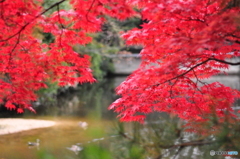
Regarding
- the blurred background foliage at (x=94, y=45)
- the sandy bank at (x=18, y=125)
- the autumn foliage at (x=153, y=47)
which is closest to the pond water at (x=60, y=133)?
the sandy bank at (x=18, y=125)

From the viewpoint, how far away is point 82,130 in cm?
739

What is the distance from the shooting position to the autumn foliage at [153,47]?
2.64m

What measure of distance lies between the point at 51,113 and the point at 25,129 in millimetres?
2697

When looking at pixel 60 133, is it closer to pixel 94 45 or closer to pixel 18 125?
pixel 18 125

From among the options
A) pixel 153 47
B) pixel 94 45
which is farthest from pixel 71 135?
pixel 94 45

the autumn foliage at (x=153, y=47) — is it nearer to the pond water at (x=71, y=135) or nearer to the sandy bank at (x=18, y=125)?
the pond water at (x=71, y=135)

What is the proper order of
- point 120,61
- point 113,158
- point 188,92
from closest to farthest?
point 113,158 < point 188,92 < point 120,61

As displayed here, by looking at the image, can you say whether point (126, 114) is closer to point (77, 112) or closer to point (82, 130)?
point (82, 130)

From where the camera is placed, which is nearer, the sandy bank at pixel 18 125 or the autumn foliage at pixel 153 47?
the autumn foliage at pixel 153 47

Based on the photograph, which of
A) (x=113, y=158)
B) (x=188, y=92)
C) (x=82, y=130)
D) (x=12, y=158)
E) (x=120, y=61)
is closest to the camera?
(x=113, y=158)

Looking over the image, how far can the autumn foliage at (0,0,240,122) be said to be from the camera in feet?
8.66

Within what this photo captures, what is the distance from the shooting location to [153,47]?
328cm

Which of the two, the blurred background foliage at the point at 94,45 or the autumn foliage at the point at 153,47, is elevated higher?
the blurred background foliage at the point at 94,45

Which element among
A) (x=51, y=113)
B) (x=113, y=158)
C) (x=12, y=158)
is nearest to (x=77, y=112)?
(x=51, y=113)
